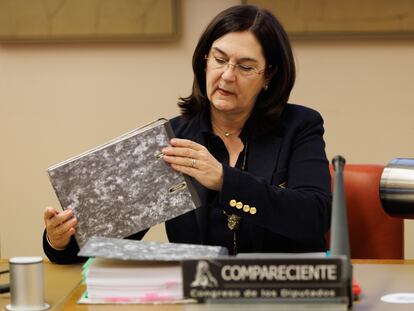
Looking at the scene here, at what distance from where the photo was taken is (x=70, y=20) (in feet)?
10.4

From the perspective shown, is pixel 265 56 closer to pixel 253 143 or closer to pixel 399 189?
pixel 253 143

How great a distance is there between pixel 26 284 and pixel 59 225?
1.26 feet

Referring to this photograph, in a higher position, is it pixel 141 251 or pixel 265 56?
pixel 265 56

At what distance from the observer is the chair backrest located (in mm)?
2268

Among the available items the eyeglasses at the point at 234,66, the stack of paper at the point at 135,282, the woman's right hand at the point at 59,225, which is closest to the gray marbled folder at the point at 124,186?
the woman's right hand at the point at 59,225

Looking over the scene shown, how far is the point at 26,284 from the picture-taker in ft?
4.81

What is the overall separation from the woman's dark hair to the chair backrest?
34cm

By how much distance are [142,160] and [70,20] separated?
1593 mm

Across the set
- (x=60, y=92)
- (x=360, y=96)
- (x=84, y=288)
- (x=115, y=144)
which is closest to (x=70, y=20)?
(x=60, y=92)

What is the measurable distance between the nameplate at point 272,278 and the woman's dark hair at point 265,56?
978 mm

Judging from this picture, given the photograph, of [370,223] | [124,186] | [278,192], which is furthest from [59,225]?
[370,223]

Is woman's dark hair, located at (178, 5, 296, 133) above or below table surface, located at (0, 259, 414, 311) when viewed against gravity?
above

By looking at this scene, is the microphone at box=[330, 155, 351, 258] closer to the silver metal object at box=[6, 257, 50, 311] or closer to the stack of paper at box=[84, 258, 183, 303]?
the stack of paper at box=[84, 258, 183, 303]

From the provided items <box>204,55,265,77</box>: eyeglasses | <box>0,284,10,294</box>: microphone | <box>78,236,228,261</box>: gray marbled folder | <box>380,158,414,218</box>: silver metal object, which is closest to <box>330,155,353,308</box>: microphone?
<box>78,236,228,261</box>: gray marbled folder
